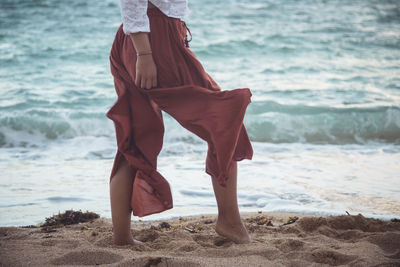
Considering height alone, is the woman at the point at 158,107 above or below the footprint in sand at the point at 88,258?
above

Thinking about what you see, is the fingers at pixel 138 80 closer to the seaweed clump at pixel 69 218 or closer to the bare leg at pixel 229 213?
the bare leg at pixel 229 213

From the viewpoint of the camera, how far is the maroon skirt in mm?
1960

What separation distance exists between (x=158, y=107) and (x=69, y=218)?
1.17 meters

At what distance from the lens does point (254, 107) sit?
6.95 m

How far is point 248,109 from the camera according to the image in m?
6.83

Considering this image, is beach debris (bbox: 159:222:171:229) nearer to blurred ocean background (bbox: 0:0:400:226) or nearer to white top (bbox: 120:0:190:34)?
blurred ocean background (bbox: 0:0:400:226)

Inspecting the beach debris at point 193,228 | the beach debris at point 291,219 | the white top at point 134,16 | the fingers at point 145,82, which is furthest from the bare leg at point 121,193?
the beach debris at point 291,219

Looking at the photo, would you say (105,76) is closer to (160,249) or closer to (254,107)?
(254,107)

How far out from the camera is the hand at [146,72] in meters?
1.92

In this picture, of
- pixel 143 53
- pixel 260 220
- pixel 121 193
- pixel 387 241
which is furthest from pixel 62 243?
pixel 387 241

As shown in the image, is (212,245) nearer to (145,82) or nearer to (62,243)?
(62,243)

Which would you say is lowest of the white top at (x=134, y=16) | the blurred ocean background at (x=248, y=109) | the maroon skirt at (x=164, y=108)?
the blurred ocean background at (x=248, y=109)

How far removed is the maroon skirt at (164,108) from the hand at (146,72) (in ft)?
0.13

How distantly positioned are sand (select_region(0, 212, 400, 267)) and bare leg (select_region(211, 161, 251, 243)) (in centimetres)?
5
